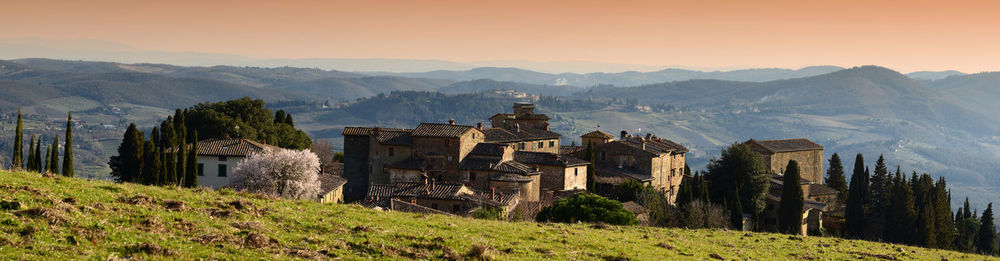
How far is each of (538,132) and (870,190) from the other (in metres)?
38.1

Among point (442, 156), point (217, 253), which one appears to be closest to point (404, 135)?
point (442, 156)

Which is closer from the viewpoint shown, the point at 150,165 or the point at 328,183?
the point at 150,165

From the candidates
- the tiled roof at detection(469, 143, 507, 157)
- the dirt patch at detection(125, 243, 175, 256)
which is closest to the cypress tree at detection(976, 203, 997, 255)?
the tiled roof at detection(469, 143, 507, 157)

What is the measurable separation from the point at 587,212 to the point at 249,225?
1403 inches

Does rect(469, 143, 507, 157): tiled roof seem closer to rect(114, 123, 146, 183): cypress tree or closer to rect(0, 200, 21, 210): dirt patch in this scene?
rect(114, 123, 146, 183): cypress tree

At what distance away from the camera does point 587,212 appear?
56.2 metres

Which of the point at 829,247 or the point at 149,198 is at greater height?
the point at 149,198

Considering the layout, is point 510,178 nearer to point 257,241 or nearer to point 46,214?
point 257,241

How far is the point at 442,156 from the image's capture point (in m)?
78.8

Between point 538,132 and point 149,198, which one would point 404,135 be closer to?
point 538,132

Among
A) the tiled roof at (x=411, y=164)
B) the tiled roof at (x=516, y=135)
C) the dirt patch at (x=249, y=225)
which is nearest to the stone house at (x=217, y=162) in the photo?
the tiled roof at (x=411, y=164)

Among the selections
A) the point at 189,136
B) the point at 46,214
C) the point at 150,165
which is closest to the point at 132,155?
the point at 150,165

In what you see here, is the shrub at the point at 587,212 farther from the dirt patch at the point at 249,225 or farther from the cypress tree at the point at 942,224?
the cypress tree at the point at 942,224

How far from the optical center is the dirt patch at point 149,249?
1817cm
